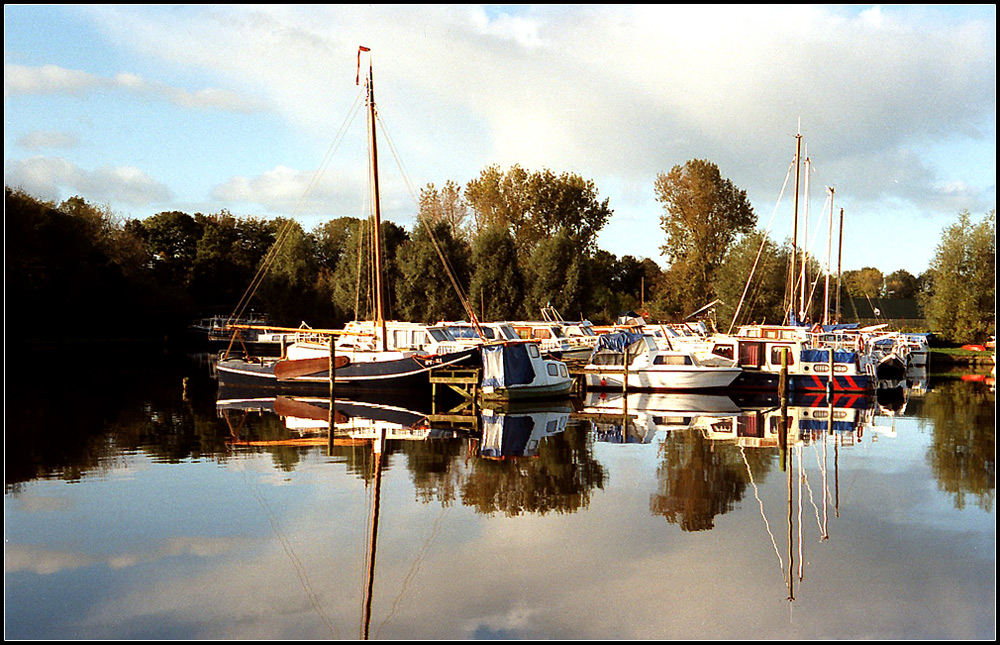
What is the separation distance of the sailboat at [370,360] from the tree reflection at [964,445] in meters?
16.9

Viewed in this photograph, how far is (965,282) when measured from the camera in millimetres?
66000

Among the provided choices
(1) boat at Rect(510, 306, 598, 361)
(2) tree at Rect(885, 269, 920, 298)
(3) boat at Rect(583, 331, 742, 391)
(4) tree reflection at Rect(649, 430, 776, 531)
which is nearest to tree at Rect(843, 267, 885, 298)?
(2) tree at Rect(885, 269, 920, 298)

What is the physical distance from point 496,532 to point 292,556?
324 centimetres

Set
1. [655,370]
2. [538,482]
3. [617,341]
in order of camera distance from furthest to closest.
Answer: [617,341], [655,370], [538,482]

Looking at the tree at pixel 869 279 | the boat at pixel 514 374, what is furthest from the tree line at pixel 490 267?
the tree at pixel 869 279

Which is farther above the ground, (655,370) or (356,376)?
(655,370)

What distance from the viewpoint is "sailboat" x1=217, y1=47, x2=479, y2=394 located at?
35375 millimetres

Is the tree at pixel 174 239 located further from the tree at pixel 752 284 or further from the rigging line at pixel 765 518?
the rigging line at pixel 765 518

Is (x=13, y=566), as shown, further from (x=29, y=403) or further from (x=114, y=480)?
(x=29, y=403)

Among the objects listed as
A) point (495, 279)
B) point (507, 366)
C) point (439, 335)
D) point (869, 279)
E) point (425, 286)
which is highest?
point (869, 279)

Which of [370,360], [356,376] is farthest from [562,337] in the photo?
[356,376]

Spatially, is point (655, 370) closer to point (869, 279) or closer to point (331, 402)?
point (331, 402)

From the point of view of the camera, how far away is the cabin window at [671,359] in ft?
124

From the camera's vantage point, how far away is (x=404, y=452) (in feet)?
72.0
